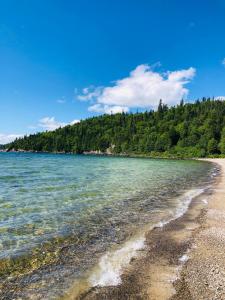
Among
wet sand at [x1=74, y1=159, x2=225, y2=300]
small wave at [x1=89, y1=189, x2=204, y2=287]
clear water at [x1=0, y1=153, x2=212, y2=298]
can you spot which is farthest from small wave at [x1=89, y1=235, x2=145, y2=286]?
clear water at [x1=0, y1=153, x2=212, y2=298]

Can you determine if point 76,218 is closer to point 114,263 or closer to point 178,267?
point 114,263

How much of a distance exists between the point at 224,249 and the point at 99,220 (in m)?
7.87

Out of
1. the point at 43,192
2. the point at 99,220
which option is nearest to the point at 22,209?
the point at 99,220

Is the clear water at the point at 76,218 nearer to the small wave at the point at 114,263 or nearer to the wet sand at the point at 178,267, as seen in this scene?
the small wave at the point at 114,263

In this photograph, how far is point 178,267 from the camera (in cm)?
1026

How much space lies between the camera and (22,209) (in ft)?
65.6

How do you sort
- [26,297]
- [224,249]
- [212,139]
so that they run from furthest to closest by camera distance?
1. [212,139]
2. [224,249]
3. [26,297]

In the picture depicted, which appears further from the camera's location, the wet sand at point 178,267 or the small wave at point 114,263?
the small wave at point 114,263

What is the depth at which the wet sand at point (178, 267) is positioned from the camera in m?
8.41

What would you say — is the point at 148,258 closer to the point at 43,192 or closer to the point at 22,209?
the point at 22,209

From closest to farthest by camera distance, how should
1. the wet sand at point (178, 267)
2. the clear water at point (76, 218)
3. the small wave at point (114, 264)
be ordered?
the wet sand at point (178, 267), the small wave at point (114, 264), the clear water at point (76, 218)

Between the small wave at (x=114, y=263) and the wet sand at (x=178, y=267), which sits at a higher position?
the wet sand at (x=178, y=267)

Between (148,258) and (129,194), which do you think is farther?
(129,194)

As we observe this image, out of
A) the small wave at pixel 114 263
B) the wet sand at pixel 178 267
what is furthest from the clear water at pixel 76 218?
the wet sand at pixel 178 267
